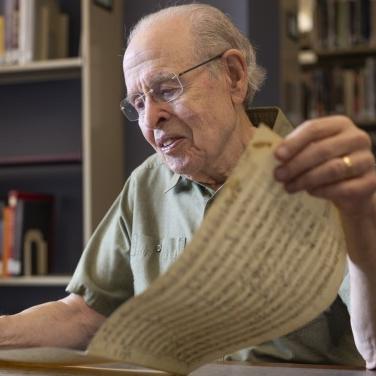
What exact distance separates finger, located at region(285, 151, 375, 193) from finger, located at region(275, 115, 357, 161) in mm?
28

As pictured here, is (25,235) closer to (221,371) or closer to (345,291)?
(345,291)

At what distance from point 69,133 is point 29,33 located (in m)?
0.49

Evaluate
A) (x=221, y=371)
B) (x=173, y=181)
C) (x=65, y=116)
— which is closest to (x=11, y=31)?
(x=65, y=116)

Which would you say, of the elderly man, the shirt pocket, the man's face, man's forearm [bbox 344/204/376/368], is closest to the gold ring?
man's forearm [bbox 344/204/376/368]

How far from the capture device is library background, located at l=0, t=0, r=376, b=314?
285 centimetres

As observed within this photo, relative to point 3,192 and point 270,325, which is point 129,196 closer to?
point 270,325

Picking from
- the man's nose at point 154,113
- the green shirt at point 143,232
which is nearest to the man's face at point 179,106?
the man's nose at point 154,113

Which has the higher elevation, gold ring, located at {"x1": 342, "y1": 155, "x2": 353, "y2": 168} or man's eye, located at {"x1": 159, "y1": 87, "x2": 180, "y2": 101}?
man's eye, located at {"x1": 159, "y1": 87, "x2": 180, "y2": 101}

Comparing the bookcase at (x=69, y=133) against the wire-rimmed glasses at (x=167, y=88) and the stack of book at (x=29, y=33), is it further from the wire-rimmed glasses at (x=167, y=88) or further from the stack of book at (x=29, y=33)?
the wire-rimmed glasses at (x=167, y=88)

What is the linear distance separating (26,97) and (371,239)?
8.43 feet

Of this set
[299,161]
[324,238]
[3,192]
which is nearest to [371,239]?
[324,238]

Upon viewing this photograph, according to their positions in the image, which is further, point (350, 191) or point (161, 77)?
point (161, 77)

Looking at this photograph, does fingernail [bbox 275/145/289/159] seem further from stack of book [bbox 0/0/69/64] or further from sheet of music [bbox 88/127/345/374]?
stack of book [bbox 0/0/69/64]

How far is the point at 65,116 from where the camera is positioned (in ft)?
10.7
